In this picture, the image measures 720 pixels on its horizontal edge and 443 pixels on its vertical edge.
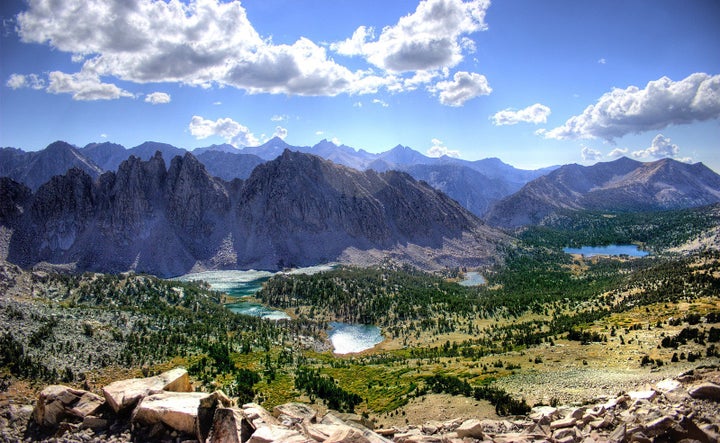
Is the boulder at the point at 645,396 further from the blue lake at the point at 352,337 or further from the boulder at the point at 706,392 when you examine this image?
the blue lake at the point at 352,337

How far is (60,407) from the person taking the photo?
19.8 m

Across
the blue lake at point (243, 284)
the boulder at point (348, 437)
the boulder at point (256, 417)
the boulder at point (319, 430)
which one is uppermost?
the boulder at point (348, 437)

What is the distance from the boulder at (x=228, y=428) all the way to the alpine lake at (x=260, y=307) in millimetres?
71524

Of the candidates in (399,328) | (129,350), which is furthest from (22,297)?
(399,328)

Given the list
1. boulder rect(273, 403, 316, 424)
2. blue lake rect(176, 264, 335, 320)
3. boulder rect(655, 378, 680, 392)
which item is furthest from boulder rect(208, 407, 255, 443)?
blue lake rect(176, 264, 335, 320)

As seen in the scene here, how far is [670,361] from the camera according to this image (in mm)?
42875

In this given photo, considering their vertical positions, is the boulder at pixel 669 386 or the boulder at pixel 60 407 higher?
the boulder at pixel 60 407

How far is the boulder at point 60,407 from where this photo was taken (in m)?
19.6

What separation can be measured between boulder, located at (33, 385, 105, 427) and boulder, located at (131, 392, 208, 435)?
2938 millimetres

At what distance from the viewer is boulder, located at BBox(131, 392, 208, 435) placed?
58.8 feet

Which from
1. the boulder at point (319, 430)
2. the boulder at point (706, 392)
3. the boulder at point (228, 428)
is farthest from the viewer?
the boulder at point (706, 392)

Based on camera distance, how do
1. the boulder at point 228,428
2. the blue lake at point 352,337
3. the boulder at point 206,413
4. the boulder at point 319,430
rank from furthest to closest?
the blue lake at point 352,337 < the boulder at point 319,430 < the boulder at point 206,413 < the boulder at point 228,428

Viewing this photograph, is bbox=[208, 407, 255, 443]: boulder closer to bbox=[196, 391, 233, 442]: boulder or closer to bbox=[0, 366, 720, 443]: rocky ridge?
bbox=[0, 366, 720, 443]: rocky ridge

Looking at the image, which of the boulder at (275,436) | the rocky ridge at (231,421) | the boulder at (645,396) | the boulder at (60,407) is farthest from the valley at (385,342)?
the boulder at (275,436)
